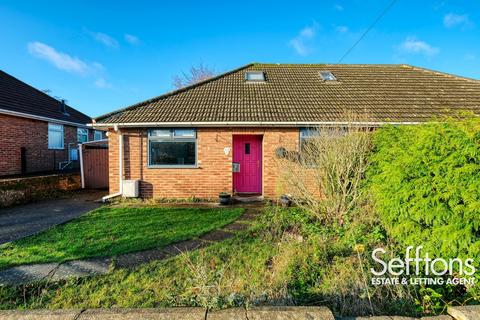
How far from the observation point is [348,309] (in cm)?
262

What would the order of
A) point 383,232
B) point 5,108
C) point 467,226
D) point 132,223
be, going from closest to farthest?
point 467,226 → point 383,232 → point 132,223 → point 5,108

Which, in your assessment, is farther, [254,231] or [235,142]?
[235,142]

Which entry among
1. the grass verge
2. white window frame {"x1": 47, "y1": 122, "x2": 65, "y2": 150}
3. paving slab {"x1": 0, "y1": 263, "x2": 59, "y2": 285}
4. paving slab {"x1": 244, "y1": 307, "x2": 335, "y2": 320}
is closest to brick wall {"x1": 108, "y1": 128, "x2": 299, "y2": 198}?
the grass verge

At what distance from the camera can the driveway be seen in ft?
18.4

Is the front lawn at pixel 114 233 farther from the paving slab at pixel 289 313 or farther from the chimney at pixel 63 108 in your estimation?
the chimney at pixel 63 108

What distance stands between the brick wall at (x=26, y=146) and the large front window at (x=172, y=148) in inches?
306

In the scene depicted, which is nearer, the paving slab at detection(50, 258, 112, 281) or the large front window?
the paving slab at detection(50, 258, 112, 281)

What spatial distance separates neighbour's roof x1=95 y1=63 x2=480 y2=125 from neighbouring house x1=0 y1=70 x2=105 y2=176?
6.30 meters

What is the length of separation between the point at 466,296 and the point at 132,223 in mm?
6353

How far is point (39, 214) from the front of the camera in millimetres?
7043

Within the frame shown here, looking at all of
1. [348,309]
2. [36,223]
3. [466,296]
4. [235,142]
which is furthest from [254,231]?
[36,223]

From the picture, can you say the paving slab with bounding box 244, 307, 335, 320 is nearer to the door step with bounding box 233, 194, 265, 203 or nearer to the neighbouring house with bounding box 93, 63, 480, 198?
the door step with bounding box 233, 194, 265, 203

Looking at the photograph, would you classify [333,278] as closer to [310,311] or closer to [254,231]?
[310,311]

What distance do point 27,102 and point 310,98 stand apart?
15154 mm
